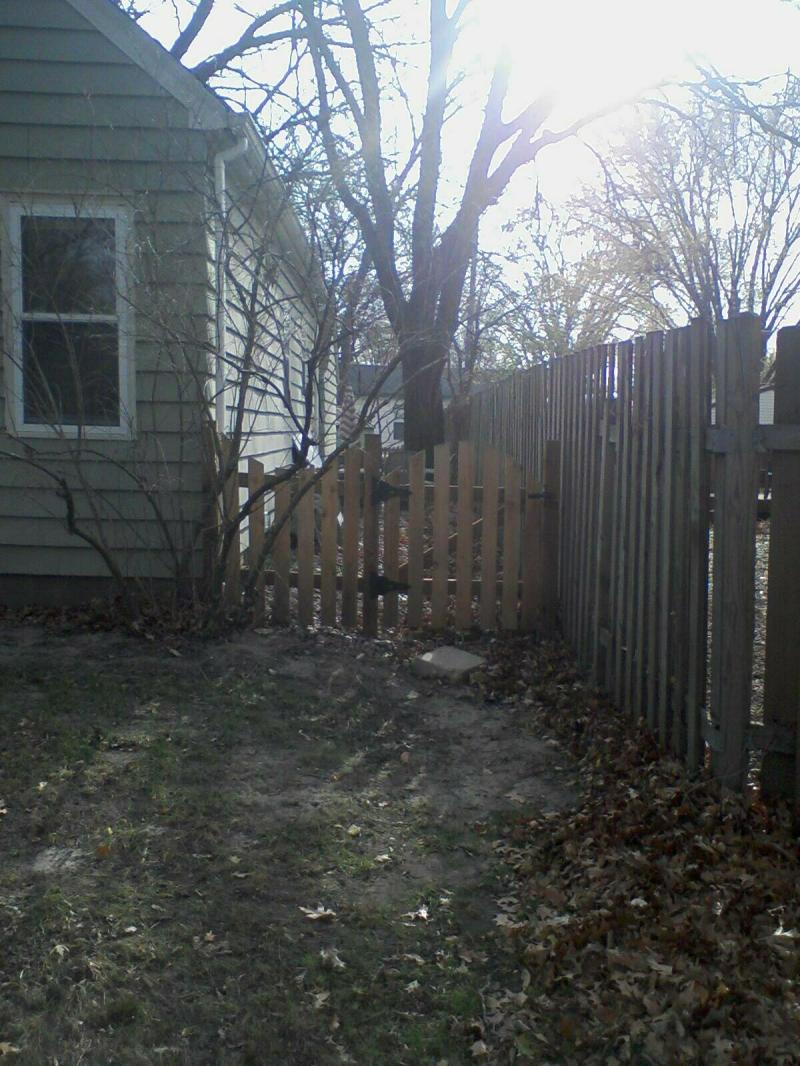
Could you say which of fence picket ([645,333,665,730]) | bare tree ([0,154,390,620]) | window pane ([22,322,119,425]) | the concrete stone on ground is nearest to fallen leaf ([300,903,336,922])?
fence picket ([645,333,665,730])

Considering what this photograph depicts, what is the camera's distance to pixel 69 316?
799 cm

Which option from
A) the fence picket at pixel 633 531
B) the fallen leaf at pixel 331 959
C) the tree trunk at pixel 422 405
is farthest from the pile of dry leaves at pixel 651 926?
the tree trunk at pixel 422 405

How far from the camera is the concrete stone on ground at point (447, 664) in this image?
6.98 m

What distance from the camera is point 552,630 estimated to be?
8.02m

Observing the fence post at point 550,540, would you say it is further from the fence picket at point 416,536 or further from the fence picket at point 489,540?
the fence picket at point 416,536

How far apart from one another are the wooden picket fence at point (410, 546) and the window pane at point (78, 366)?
A: 1.26 metres

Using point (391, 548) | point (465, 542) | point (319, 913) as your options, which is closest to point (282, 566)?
point (391, 548)

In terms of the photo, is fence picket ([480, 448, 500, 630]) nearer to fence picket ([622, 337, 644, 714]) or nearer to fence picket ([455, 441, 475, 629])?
fence picket ([455, 441, 475, 629])

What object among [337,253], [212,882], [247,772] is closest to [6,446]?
[337,253]

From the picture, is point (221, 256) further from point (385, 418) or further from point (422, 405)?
point (422, 405)

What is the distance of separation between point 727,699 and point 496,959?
4.80ft

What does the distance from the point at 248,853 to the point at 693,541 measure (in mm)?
2241

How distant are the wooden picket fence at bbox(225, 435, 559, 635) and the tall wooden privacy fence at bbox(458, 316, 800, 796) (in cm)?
108

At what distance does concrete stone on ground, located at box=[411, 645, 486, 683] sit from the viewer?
6.98 m
